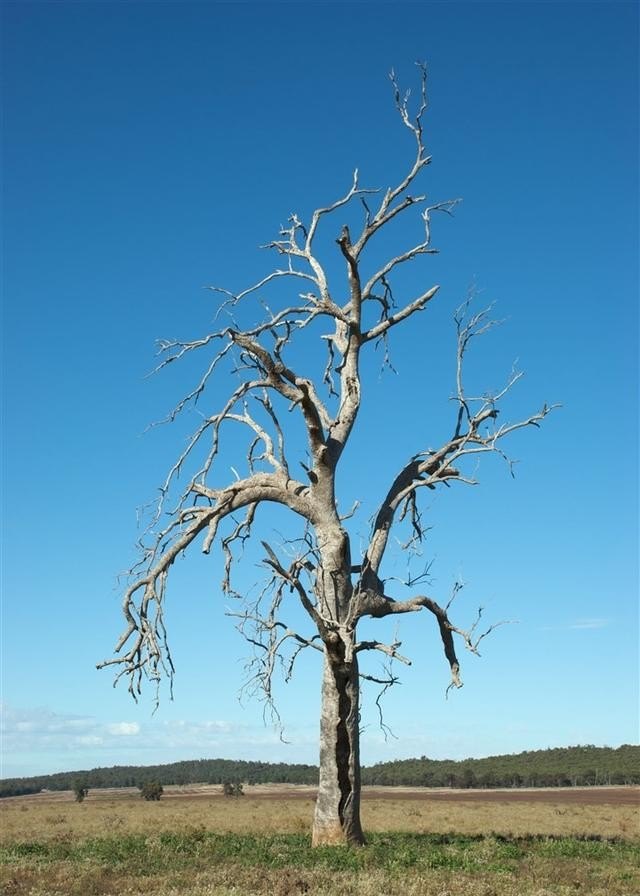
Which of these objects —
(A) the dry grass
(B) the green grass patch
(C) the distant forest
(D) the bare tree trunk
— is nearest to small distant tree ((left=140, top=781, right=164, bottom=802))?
(C) the distant forest

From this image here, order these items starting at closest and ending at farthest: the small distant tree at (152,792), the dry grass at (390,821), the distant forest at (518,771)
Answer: the dry grass at (390,821) → the small distant tree at (152,792) → the distant forest at (518,771)

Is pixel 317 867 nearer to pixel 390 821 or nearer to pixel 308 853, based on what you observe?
pixel 308 853

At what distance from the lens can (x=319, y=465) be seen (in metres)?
18.8

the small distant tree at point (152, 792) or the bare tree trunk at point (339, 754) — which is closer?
the bare tree trunk at point (339, 754)

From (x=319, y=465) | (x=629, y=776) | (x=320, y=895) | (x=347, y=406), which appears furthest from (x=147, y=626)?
(x=629, y=776)

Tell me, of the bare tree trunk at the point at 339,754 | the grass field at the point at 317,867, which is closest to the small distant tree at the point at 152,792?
the grass field at the point at 317,867

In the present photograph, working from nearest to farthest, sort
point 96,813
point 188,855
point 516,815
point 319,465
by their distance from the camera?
1. point 188,855
2. point 319,465
3. point 516,815
4. point 96,813

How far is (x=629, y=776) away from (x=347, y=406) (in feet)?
311

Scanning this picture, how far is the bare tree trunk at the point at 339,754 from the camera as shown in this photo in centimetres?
1753

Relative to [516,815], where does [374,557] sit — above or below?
above

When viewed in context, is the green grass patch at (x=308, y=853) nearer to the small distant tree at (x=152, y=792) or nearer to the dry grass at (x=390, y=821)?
the dry grass at (x=390, y=821)

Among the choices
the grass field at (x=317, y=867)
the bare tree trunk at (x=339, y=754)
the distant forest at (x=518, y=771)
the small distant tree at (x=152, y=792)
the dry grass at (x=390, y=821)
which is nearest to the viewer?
the grass field at (x=317, y=867)

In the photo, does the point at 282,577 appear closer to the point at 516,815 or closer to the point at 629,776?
the point at 516,815

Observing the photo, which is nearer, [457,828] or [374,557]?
[374,557]
